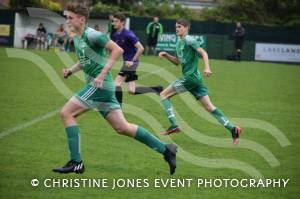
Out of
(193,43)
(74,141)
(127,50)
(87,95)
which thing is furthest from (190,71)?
(74,141)

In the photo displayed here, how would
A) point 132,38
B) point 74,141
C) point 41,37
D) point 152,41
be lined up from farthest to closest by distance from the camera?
point 41,37 < point 152,41 < point 132,38 < point 74,141

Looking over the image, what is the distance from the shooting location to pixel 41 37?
35688 millimetres

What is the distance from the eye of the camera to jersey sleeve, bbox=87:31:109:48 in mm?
7172

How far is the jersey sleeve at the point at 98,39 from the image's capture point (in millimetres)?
7172

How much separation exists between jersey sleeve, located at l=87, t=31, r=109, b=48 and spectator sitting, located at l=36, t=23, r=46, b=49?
92.7ft

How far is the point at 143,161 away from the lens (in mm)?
8617

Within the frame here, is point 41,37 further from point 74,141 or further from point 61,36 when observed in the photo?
point 74,141

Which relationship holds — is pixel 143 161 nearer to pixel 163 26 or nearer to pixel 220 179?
pixel 220 179

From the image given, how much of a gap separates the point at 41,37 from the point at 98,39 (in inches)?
1147

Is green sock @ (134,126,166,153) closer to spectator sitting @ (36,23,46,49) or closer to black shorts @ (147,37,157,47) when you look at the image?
black shorts @ (147,37,157,47)

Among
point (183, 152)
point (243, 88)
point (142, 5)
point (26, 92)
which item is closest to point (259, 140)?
point (183, 152)

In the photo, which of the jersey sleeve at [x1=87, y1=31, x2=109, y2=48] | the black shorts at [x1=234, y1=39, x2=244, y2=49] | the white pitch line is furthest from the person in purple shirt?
the black shorts at [x1=234, y1=39, x2=244, y2=49]

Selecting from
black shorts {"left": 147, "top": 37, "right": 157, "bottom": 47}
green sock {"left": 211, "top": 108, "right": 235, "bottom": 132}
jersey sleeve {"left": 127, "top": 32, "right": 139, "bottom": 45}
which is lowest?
black shorts {"left": 147, "top": 37, "right": 157, "bottom": 47}

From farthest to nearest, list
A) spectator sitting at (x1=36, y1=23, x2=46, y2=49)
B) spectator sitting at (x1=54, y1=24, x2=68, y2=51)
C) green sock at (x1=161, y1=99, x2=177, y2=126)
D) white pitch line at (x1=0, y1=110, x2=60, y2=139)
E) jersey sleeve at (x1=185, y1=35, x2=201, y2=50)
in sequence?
spectator sitting at (x1=36, y1=23, x2=46, y2=49) < spectator sitting at (x1=54, y1=24, x2=68, y2=51) < green sock at (x1=161, y1=99, x2=177, y2=126) < jersey sleeve at (x1=185, y1=35, x2=201, y2=50) < white pitch line at (x1=0, y1=110, x2=60, y2=139)
